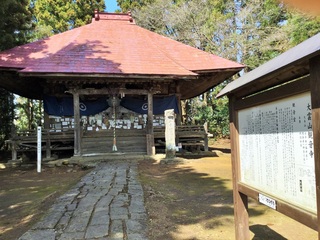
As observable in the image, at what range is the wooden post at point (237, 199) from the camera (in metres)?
3.02

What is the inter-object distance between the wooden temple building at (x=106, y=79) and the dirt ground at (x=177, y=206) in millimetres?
2934

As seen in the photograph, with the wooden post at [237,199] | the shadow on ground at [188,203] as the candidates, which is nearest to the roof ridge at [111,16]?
the shadow on ground at [188,203]

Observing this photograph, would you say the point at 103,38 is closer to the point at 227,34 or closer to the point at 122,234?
the point at 227,34

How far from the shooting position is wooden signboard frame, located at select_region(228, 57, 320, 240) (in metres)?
1.82

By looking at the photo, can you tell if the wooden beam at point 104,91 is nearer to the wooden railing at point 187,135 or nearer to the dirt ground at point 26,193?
the wooden railing at point 187,135

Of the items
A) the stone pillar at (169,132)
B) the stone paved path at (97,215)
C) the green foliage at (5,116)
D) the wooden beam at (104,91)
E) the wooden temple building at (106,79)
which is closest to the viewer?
the stone paved path at (97,215)

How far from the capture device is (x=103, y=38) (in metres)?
13.2

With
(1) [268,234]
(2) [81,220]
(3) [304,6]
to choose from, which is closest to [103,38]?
(2) [81,220]

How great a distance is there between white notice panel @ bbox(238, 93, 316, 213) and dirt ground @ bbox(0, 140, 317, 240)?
3.97ft

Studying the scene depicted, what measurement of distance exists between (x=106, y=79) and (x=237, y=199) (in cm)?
861

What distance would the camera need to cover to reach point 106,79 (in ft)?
35.6

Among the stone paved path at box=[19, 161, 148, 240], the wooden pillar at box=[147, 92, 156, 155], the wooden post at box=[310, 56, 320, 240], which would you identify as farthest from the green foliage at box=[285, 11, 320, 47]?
the wooden post at box=[310, 56, 320, 240]

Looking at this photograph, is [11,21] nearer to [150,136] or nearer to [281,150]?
[150,136]

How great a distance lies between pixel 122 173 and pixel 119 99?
5.14 metres
